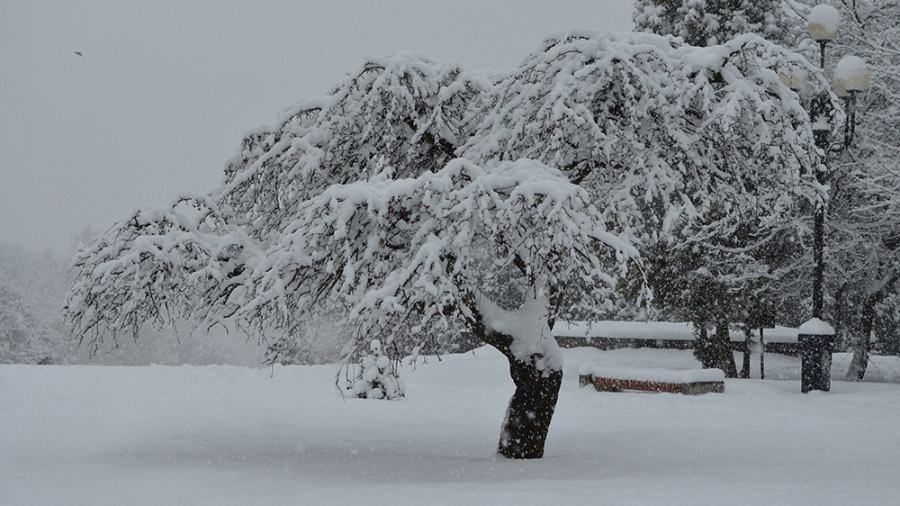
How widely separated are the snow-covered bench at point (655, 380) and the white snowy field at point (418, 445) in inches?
14.3

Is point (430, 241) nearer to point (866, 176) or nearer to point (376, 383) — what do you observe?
point (376, 383)

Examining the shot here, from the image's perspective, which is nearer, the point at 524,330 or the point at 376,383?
the point at 524,330

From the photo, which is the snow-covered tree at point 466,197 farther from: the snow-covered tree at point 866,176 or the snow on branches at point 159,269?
the snow-covered tree at point 866,176

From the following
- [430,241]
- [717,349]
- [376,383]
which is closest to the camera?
[430,241]

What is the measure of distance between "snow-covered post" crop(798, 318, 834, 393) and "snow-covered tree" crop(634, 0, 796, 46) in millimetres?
10440

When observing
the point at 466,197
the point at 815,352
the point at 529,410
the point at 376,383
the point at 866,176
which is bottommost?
the point at 376,383

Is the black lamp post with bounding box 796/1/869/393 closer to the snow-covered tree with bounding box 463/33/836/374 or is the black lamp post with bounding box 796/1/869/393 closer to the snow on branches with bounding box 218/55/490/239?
the snow-covered tree with bounding box 463/33/836/374

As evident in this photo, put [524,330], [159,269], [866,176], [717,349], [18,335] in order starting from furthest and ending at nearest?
[18,335] < [717,349] < [866,176] < [524,330] < [159,269]

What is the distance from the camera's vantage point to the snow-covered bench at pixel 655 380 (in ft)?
56.3

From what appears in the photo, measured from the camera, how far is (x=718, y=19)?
23.5 metres

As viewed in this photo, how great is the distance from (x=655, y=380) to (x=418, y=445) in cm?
784

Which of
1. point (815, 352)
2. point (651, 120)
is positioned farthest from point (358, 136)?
point (815, 352)

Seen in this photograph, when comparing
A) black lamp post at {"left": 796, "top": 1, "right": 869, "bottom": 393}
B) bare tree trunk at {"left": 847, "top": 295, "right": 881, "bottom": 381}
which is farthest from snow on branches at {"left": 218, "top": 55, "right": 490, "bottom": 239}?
bare tree trunk at {"left": 847, "top": 295, "right": 881, "bottom": 381}

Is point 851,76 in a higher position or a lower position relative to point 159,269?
higher
